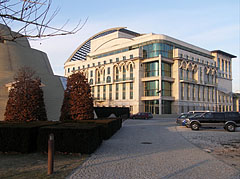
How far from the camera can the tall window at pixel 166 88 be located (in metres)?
55.2

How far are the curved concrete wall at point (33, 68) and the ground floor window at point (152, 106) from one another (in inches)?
1283

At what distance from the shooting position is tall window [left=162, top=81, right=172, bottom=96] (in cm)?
5517

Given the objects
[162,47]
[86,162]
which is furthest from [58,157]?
[162,47]

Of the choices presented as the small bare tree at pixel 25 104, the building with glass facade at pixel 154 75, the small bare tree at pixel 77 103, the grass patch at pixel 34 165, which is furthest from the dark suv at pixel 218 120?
the building with glass facade at pixel 154 75

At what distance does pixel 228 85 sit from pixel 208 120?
6986cm

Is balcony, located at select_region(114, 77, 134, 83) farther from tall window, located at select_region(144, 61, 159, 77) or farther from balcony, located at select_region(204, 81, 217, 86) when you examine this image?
balcony, located at select_region(204, 81, 217, 86)

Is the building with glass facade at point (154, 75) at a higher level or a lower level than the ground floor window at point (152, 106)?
higher

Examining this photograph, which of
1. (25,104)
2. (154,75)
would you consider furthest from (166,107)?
(25,104)

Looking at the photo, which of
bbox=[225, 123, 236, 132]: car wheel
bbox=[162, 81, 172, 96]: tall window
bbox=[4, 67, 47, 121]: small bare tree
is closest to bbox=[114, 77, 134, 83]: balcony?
bbox=[162, 81, 172, 96]: tall window

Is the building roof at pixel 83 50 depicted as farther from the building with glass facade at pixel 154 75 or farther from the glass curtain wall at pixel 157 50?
the glass curtain wall at pixel 157 50

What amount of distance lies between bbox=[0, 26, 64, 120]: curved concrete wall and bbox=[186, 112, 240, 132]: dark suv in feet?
46.0

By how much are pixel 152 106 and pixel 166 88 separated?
6.08m

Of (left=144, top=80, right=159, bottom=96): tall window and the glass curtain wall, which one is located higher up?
the glass curtain wall

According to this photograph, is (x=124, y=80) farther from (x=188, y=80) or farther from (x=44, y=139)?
(x=44, y=139)
